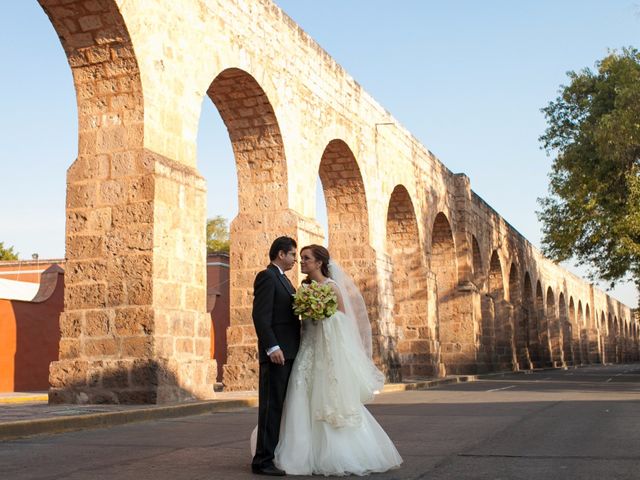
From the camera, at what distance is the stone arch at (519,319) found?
36.1 m

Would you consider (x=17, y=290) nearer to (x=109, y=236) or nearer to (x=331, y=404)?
(x=109, y=236)

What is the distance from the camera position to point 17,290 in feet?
62.2

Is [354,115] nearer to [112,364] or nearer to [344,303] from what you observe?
[112,364]

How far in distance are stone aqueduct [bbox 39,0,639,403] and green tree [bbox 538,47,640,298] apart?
146 inches

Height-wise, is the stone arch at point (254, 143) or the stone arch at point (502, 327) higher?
the stone arch at point (254, 143)

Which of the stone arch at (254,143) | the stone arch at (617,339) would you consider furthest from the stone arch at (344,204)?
the stone arch at (617,339)

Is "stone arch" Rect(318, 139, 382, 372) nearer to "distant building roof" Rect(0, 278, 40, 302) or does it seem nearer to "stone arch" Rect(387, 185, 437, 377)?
"stone arch" Rect(387, 185, 437, 377)

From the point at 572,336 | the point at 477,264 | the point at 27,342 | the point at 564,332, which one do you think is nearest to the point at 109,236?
the point at 27,342

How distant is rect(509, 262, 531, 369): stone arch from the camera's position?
3612cm

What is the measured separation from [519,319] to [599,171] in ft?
49.4

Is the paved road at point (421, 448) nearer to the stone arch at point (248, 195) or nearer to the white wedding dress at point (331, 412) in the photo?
the white wedding dress at point (331, 412)

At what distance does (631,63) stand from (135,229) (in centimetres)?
1636

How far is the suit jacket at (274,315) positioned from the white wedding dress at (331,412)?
0.36 feet

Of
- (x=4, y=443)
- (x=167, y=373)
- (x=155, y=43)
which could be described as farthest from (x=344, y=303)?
(x=155, y=43)
